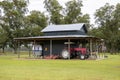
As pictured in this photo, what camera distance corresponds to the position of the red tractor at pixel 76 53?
32281 mm

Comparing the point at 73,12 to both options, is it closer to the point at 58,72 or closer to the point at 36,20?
the point at 36,20

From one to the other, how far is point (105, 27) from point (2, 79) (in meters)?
53.9

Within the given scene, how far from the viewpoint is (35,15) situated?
60.8 meters

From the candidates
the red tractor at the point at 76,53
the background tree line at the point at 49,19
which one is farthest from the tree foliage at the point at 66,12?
the red tractor at the point at 76,53

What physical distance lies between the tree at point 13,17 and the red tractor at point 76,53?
75.6 feet

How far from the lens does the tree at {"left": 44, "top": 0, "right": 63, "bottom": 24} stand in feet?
202

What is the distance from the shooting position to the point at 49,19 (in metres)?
63.1

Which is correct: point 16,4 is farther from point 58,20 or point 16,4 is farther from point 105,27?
point 105,27

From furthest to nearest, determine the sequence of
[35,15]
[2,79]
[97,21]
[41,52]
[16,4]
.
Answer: [97,21] < [35,15] < [16,4] < [41,52] < [2,79]

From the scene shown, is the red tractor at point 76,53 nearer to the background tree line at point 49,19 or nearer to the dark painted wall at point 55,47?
the dark painted wall at point 55,47

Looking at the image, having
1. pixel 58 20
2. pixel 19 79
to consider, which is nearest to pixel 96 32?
pixel 58 20

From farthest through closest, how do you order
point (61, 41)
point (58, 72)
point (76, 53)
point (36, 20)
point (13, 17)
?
1. point (36, 20)
2. point (13, 17)
3. point (61, 41)
4. point (76, 53)
5. point (58, 72)

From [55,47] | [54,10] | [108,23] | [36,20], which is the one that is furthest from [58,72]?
[108,23]

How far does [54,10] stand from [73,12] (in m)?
4.27
